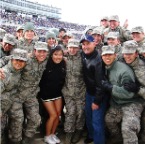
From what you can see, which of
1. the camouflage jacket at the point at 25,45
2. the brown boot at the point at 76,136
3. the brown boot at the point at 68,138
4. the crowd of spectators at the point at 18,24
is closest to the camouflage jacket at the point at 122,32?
the camouflage jacket at the point at 25,45

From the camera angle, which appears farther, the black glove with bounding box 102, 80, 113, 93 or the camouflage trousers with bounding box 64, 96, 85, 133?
A: the camouflage trousers with bounding box 64, 96, 85, 133

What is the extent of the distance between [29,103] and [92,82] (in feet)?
3.72

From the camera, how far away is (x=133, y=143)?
4.20 metres

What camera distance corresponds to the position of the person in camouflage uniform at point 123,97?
4230 mm

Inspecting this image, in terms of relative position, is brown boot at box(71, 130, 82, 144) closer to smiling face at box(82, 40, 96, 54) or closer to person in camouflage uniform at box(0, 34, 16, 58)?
smiling face at box(82, 40, 96, 54)

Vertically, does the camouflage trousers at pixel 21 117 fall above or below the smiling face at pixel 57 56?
below

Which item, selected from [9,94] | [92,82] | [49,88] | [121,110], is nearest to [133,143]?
[121,110]

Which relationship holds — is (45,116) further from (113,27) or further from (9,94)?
(113,27)

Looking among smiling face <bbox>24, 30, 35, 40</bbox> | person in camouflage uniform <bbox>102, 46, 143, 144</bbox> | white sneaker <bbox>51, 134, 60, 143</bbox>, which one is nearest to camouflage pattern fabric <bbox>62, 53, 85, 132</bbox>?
white sneaker <bbox>51, 134, 60, 143</bbox>

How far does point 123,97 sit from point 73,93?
1.01 metres

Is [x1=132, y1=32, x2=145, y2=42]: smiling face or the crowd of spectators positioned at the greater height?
the crowd of spectators

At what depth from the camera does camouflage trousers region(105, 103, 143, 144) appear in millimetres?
4219

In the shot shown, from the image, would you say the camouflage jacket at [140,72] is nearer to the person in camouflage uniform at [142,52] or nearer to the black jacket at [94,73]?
the person in camouflage uniform at [142,52]

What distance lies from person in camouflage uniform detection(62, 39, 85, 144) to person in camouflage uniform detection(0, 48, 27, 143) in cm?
→ 92
